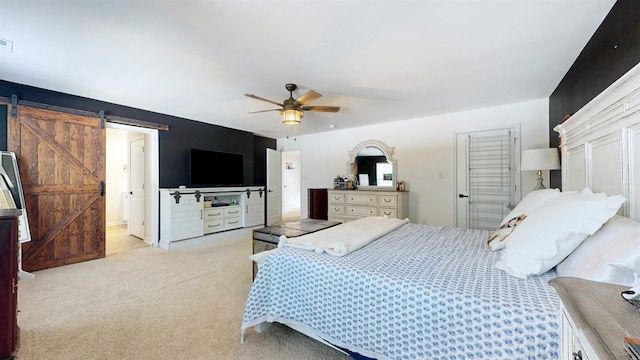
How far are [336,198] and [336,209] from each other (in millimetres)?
231

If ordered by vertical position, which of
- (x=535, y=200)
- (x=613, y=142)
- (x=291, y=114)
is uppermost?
(x=291, y=114)

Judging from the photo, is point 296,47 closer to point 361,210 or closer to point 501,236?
point 501,236

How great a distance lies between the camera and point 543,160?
292 cm

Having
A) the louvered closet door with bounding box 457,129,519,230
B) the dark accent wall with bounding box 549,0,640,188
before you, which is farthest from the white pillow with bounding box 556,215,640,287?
the louvered closet door with bounding box 457,129,519,230

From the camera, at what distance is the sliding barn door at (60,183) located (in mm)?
3068

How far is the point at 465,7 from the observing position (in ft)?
5.48

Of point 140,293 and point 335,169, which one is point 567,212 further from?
point 335,169

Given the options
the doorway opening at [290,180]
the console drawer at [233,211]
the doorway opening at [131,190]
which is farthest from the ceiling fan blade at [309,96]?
the doorway opening at [290,180]

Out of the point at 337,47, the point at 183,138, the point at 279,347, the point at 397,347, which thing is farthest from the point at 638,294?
the point at 183,138

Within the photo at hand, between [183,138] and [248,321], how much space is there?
13.0 ft

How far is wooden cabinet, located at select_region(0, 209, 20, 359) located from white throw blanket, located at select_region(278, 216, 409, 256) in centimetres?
150

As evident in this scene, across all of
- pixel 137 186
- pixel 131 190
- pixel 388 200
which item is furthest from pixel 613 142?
pixel 131 190

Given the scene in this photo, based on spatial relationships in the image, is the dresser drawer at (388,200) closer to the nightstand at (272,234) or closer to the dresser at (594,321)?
the nightstand at (272,234)

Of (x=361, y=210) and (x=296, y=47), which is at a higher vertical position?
(x=296, y=47)
